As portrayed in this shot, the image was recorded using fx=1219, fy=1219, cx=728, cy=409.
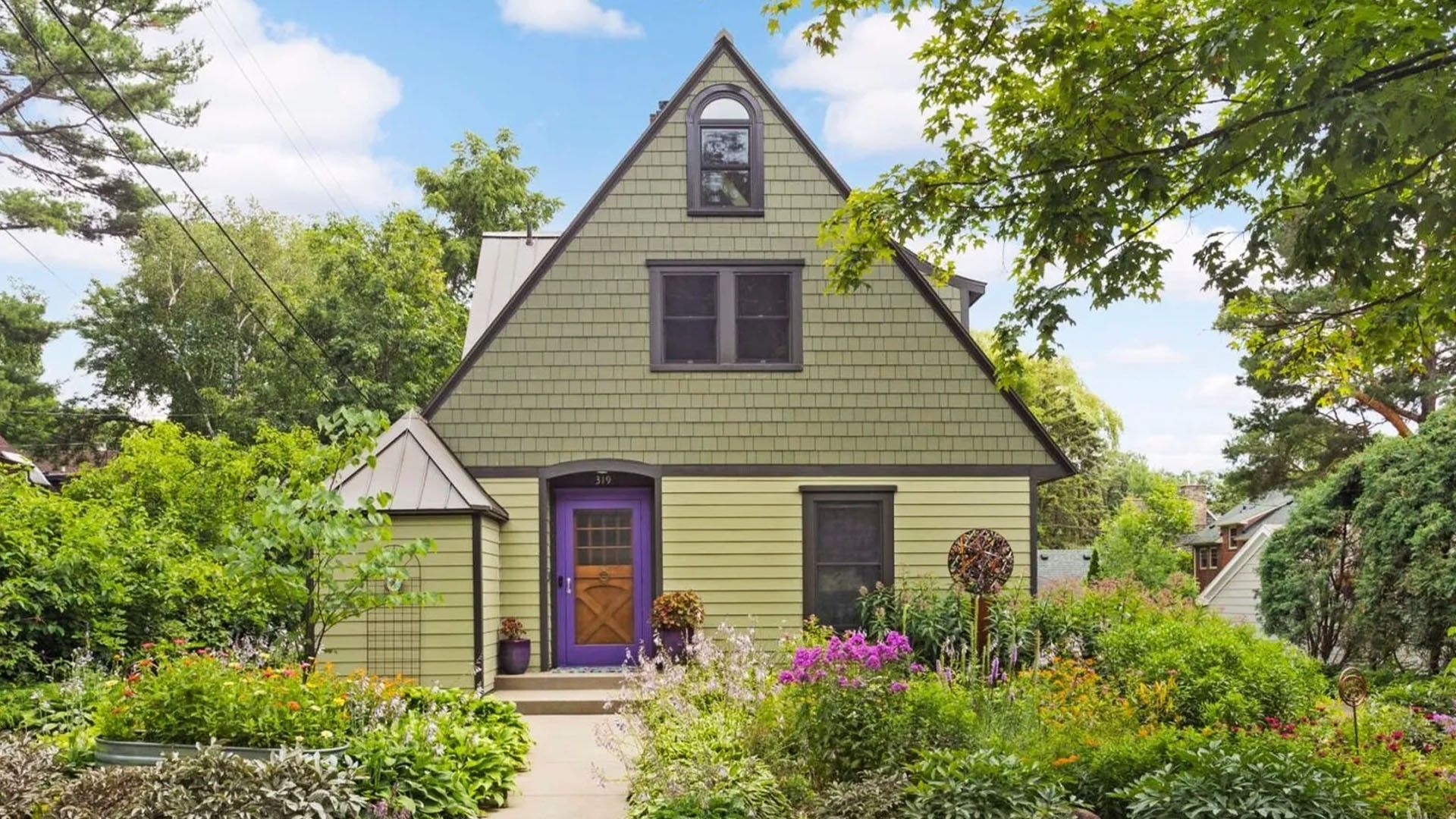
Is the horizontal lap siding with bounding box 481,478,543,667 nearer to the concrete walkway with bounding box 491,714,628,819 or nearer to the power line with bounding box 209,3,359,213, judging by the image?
the concrete walkway with bounding box 491,714,628,819

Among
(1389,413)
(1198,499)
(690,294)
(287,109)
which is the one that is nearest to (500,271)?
(690,294)

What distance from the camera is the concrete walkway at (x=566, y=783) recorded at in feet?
24.5

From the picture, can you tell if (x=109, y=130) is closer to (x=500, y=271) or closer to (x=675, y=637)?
(x=500, y=271)

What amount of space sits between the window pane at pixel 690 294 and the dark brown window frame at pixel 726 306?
Answer: 0.05m

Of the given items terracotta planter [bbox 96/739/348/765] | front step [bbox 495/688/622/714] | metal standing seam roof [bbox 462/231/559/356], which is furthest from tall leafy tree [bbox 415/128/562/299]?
terracotta planter [bbox 96/739/348/765]

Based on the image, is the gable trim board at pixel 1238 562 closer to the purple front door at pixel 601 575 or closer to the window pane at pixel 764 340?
the window pane at pixel 764 340

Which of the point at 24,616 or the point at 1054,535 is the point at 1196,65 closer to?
the point at 24,616

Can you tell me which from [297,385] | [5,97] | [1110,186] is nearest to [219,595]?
[1110,186]

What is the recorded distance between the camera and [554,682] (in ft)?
41.6

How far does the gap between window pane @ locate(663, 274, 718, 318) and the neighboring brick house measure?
21.8 meters

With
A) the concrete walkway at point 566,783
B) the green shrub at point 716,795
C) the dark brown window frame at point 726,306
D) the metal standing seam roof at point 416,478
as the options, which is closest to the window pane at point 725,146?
the dark brown window frame at point 726,306

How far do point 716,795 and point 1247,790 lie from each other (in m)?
2.54

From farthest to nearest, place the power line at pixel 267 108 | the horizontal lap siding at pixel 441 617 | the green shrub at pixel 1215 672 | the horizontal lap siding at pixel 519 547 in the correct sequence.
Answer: the power line at pixel 267 108
the horizontal lap siding at pixel 519 547
the horizontal lap siding at pixel 441 617
the green shrub at pixel 1215 672

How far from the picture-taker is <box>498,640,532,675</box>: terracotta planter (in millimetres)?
12977
